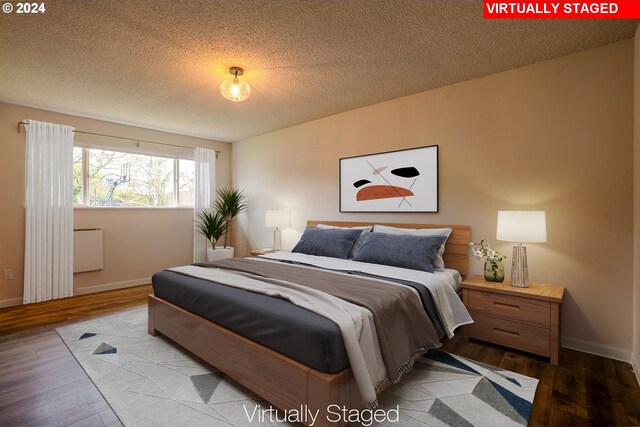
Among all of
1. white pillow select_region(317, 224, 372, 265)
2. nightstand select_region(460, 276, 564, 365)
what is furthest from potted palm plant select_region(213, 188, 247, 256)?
nightstand select_region(460, 276, 564, 365)

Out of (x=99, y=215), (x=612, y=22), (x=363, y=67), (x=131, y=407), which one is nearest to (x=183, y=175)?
(x=99, y=215)

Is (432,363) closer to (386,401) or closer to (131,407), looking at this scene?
(386,401)

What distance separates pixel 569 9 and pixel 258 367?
3.03m

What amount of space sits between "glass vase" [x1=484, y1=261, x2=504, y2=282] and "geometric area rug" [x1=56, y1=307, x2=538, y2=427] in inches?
30.3

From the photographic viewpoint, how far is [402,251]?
114 inches

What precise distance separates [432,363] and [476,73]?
260 centimetres

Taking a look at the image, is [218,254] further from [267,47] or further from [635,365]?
[635,365]

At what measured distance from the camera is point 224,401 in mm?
1852

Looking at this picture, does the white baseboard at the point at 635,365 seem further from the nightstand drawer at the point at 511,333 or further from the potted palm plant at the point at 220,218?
the potted palm plant at the point at 220,218

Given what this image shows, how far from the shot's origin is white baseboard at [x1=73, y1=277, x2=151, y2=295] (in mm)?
4207

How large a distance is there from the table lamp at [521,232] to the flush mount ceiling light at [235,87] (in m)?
2.50

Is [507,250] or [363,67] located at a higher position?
[363,67]

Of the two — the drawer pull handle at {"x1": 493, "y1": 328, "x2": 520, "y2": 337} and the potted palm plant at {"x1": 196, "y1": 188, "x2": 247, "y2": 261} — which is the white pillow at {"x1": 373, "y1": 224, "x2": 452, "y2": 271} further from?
the potted palm plant at {"x1": 196, "y1": 188, "x2": 247, "y2": 261}

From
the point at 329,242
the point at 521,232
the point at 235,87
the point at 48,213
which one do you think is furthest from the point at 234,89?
the point at 48,213
